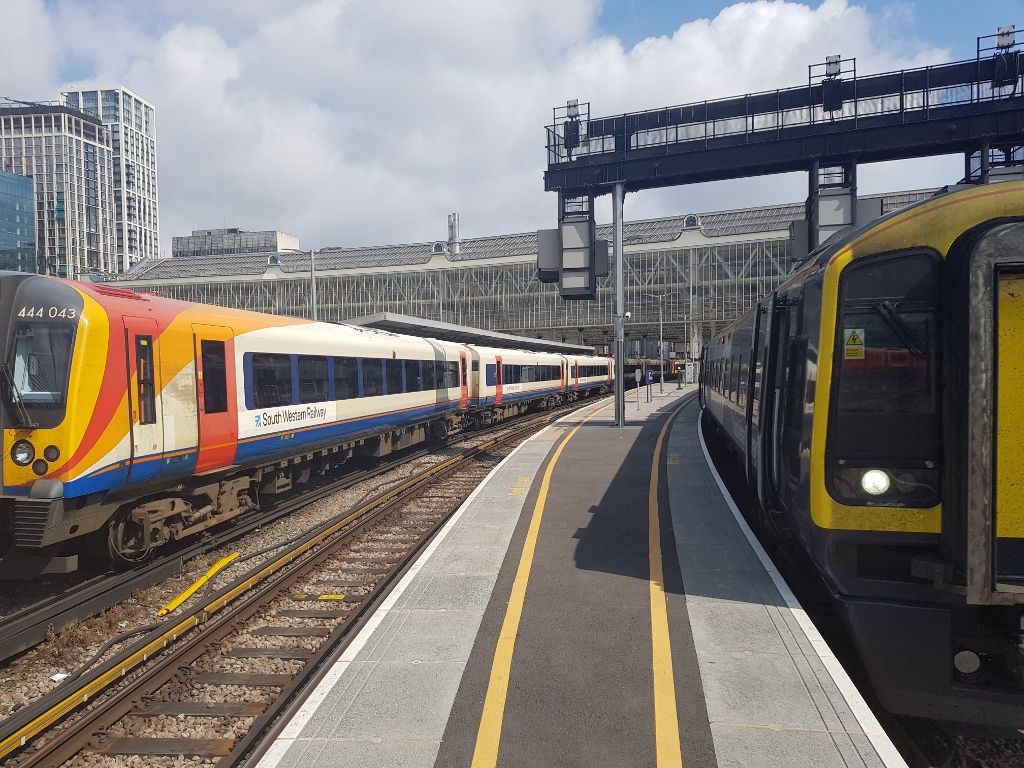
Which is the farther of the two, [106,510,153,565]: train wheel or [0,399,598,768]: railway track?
[106,510,153,565]: train wheel

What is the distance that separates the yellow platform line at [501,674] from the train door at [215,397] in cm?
417

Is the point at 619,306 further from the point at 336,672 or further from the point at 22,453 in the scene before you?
the point at 336,672

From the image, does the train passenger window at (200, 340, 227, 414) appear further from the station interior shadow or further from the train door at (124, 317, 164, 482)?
the station interior shadow

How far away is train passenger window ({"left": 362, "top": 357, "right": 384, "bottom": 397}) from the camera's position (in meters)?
13.1

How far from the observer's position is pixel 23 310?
20.7 feet

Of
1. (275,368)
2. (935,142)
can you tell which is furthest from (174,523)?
(935,142)

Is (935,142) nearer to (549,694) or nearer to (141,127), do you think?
(549,694)

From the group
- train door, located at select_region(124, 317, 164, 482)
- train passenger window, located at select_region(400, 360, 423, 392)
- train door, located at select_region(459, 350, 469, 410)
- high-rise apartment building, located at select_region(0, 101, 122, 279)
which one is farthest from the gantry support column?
high-rise apartment building, located at select_region(0, 101, 122, 279)

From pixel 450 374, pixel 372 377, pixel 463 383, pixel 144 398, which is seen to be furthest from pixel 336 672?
pixel 463 383

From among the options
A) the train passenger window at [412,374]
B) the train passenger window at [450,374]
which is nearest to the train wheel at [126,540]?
the train passenger window at [412,374]

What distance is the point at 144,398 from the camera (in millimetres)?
7184

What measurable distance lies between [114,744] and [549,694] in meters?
2.85

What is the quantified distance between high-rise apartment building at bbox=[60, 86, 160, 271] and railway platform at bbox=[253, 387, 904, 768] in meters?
173

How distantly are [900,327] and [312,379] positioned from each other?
907cm
